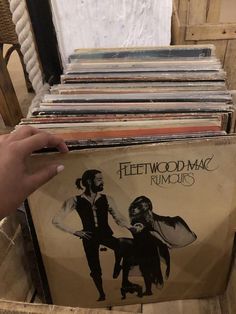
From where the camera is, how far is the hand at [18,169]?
0.50 meters

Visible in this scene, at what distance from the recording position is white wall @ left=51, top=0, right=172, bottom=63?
86 centimetres

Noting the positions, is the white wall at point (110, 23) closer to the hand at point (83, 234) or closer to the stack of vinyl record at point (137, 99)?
the stack of vinyl record at point (137, 99)

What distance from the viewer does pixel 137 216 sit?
0.74m

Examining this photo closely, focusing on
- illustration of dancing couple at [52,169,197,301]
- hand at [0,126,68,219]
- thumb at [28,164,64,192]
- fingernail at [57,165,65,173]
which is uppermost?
hand at [0,126,68,219]

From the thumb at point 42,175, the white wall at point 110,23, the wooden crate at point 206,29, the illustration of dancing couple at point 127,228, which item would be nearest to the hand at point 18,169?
the thumb at point 42,175

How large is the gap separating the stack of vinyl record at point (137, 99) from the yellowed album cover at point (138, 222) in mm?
34

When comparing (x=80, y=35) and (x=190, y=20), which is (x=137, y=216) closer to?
(x=80, y=35)

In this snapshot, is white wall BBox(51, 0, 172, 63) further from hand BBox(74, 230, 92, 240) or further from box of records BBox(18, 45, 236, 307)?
hand BBox(74, 230, 92, 240)

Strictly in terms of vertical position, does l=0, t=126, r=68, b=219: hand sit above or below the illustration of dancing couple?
above

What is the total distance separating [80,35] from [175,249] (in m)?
0.58

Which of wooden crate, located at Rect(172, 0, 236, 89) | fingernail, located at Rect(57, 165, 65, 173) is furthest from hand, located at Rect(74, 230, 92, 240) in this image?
wooden crate, located at Rect(172, 0, 236, 89)

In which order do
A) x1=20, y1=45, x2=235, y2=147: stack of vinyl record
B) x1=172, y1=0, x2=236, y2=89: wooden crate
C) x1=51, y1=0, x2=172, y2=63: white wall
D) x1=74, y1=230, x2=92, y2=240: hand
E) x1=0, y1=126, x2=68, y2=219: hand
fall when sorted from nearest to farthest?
x1=0, y1=126, x2=68, y2=219: hand, x1=20, y1=45, x2=235, y2=147: stack of vinyl record, x1=74, y1=230, x2=92, y2=240: hand, x1=51, y1=0, x2=172, y2=63: white wall, x1=172, y1=0, x2=236, y2=89: wooden crate

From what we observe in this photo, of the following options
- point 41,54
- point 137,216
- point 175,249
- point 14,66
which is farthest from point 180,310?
point 14,66

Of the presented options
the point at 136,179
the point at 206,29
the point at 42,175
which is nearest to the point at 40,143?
the point at 42,175
